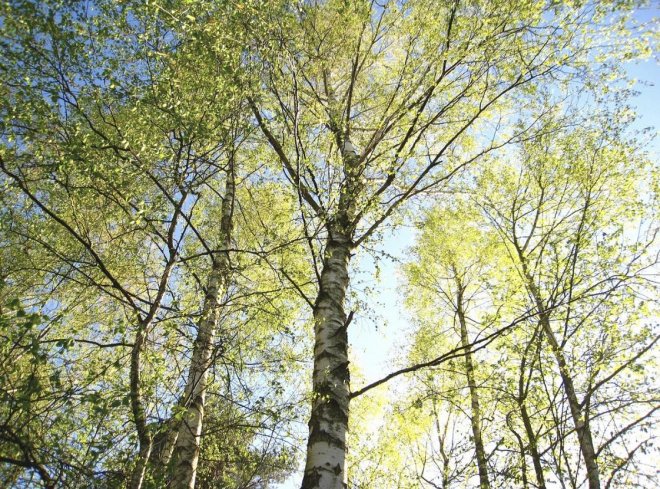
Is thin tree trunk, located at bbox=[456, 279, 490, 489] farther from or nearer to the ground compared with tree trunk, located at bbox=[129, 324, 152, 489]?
farther from the ground

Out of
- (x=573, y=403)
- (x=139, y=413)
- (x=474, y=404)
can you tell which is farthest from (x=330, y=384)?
(x=474, y=404)

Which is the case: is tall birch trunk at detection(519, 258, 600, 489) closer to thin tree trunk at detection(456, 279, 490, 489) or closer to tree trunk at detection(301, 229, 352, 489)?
thin tree trunk at detection(456, 279, 490, 489)

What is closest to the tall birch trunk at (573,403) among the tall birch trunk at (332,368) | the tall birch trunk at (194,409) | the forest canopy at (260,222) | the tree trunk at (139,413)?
the forest canopy at (260,222)

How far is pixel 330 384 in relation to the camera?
11.3 feet

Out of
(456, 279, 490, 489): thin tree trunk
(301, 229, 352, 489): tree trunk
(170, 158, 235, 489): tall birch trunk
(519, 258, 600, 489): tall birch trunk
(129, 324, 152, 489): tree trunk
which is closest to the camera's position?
(129, 324, 152, 489): tree trunk

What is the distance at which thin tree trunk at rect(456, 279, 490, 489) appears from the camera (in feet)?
19.7

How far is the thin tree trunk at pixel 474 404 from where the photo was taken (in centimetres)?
601

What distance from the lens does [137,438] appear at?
2.88 metres

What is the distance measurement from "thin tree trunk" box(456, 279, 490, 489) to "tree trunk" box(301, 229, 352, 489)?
1188 mm

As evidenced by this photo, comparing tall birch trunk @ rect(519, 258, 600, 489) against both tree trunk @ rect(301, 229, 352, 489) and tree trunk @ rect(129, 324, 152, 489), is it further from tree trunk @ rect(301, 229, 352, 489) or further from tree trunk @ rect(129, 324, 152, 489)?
tree trunk @ rect(129, 324, 152, 489)

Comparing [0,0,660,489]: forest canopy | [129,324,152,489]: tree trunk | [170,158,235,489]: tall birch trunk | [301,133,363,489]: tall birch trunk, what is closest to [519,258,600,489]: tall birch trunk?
[0,0,660,489]: forest canopy

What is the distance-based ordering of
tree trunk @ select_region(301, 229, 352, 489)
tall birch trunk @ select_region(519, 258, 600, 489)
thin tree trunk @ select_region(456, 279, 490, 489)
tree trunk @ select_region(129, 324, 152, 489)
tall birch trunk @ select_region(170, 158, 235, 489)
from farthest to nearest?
1. thin tree trunk @ select_region(456, 279, 490, 489)
2. tall birch trunk @ select_region(519, 258, 600, 489)
3. tall birch trunk @ select_region(170, 158, 235, 489)
4. tree trunk @ select_region(301, 229, 352, 489)
5. tree trunk @ select_region(129, 324, 152, 489)

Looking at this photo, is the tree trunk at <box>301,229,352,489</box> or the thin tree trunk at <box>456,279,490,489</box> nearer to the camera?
the tree trunk at <box>301,229,352,489</box>

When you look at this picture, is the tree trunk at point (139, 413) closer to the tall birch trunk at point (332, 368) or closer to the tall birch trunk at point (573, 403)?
the tall birch trunk at point (332, 368)
